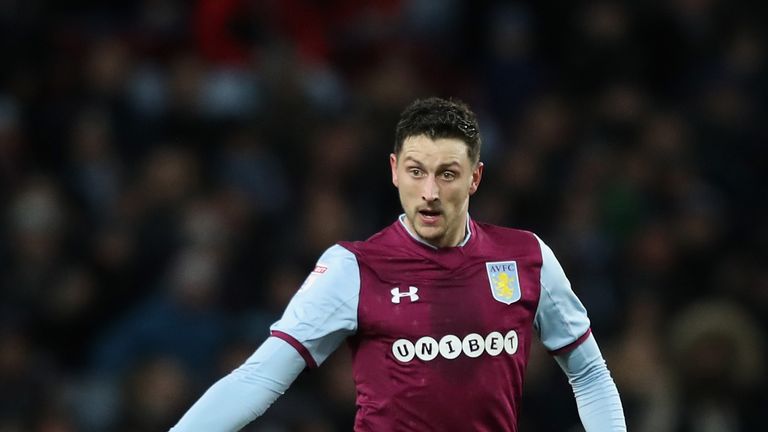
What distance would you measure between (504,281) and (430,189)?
1.32ft

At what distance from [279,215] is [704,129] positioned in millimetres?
3041

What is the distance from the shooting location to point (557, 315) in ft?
14.7

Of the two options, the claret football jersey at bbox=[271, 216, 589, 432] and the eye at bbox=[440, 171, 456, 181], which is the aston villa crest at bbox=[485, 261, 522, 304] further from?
the eye at bbox=[440, 171, 456, 181]

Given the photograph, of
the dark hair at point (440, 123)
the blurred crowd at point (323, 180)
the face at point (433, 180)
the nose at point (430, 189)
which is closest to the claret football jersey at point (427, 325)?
the face at point (433, 180)

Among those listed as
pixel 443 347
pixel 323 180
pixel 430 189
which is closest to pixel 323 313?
pixel 443 347

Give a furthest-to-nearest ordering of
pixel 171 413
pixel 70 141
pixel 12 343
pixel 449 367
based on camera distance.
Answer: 1. pixel 70 141
2. pixel 12 343
3. pixel 171 413
4. pixel 449 367

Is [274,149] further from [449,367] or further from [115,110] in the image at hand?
[449,367]

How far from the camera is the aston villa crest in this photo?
173 inches

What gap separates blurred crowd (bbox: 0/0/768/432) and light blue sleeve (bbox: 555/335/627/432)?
7.83ft

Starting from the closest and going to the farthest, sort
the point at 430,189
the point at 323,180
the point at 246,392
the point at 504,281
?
1. the point at 246,392
2. the point at 430,189
3. the point at 504,281
4. the point at 323,180

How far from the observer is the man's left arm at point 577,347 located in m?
4.48

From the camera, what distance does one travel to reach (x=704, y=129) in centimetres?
973

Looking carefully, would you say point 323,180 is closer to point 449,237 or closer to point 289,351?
point 449,237

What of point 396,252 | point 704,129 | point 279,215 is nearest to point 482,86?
point 704,129
